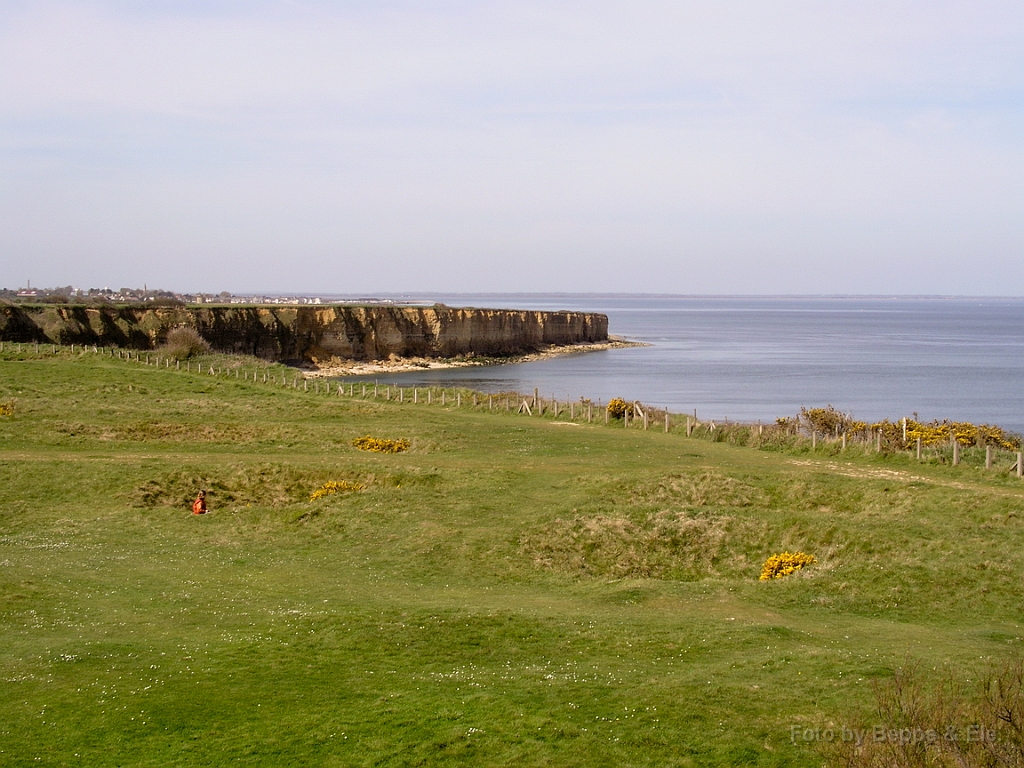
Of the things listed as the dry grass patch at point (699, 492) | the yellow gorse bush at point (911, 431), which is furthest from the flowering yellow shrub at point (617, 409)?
the dry grass patch at point (699, 492)

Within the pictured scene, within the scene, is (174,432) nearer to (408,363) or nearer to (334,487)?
(334,487)

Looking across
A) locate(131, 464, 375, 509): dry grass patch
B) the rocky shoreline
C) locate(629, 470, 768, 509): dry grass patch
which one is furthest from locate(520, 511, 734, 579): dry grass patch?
the rocky shoreline

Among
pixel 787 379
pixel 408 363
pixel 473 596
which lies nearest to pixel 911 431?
pixel 473 596

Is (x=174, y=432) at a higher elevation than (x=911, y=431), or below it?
higher

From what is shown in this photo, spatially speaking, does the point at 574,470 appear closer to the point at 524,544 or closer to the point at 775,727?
the point at 524,544

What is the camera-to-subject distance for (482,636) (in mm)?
17062

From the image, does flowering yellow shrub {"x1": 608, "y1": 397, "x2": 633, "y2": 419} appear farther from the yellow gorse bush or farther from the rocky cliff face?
the rocky cliff face

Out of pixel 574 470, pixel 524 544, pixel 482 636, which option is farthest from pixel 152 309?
pixel 482 636

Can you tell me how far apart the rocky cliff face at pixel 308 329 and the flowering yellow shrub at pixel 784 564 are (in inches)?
3308

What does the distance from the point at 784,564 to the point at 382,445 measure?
806 inches

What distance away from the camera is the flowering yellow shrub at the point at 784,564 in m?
23.3

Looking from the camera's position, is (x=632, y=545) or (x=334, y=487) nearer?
(x=632, y=545)

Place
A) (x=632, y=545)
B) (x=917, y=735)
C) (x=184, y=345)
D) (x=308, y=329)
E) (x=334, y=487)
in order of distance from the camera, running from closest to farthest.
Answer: (x=917, y=735), (x=632, y=545), (x=334, y=487), (x=184, y=345), (x=308, y=329)

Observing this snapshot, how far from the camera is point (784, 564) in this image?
2359 centimetres
